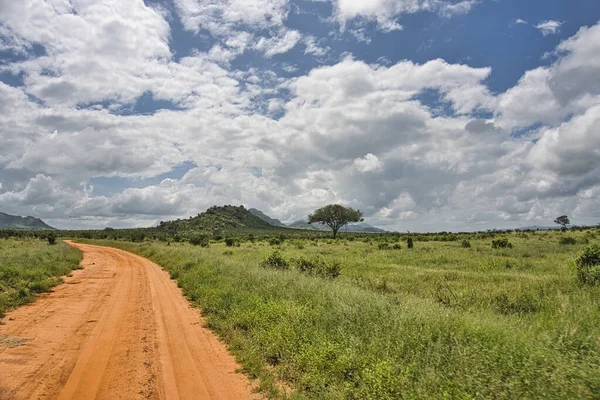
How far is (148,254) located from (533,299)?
37.6 meters

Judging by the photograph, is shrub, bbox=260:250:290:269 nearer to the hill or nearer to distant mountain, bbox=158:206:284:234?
the hill

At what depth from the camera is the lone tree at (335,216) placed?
9769cm

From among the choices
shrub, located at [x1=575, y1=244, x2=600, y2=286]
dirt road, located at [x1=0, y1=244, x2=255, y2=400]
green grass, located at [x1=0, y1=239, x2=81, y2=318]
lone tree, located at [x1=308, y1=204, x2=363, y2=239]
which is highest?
lone tree, located at [x1=308, y1=204, x2=363, y2=239]

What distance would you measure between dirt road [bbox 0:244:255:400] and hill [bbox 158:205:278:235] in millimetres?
109111

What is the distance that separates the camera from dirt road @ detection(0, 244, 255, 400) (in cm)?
666

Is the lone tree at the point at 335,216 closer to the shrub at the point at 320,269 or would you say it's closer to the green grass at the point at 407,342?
the shrub at the point at 320,269

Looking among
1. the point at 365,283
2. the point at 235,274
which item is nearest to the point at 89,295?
the point at 235,274

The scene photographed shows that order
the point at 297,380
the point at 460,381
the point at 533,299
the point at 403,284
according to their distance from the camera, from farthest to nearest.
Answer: the point at 403,284 < the point at 533,299 < the point at 297,380 < the point at 460,381

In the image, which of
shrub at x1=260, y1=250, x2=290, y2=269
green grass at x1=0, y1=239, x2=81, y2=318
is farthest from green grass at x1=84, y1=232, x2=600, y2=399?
shrub at x1=260, y1=250, x2=290, y2=269

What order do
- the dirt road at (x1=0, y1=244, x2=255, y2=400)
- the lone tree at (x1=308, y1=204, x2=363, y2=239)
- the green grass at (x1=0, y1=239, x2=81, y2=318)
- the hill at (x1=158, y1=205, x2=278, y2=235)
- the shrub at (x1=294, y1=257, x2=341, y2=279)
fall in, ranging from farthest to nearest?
the hill at (x1=158, y1=205, x2=278, y2=235), the lone tree at (x1=308, y1=204, x2=363, y2=239), the shrub at (x1=294, y1=257, x2=341, y2=279), the green grass at (x1=0, y1=239, x2=81, y2=318), the dirt road at (x1=0, y1=244, x2=255, y2=400)

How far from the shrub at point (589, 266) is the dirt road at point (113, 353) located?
46.2ft

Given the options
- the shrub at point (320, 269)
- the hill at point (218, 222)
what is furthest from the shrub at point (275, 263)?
the hill at point (218, 222)

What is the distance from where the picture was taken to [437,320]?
7867mm

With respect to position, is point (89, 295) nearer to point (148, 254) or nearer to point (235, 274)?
point (235, 274)
